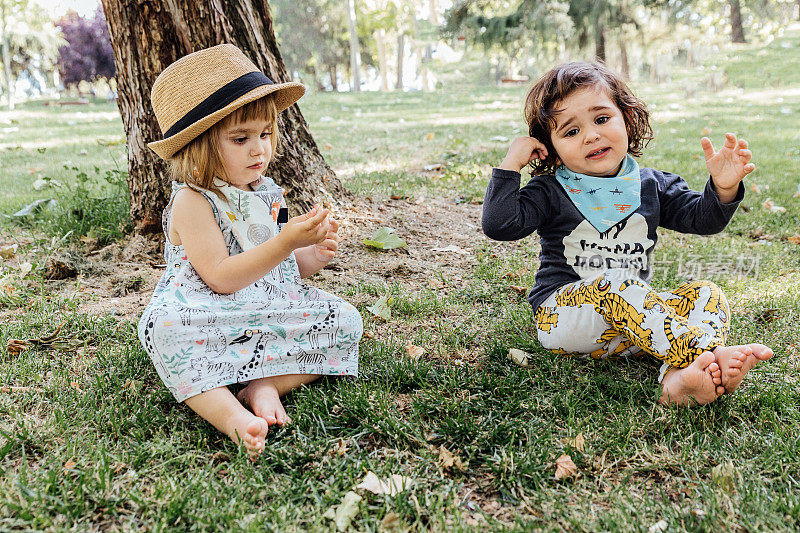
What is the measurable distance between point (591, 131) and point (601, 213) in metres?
0.32

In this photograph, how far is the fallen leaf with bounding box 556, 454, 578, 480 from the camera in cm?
165

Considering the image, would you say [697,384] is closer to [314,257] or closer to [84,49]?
[314,257]

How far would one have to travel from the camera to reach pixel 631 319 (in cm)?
209

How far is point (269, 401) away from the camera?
6.48 ft

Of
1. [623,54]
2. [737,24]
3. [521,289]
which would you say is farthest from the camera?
[737,24]

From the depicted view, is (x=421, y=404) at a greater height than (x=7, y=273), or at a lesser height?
lesser

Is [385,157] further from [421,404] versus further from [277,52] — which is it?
[421,404]

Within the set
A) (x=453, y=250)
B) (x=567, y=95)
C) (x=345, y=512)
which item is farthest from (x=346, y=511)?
(x=453, y=250)

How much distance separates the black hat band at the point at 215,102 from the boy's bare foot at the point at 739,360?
1.81 metres

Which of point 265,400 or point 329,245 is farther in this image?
point 329,245

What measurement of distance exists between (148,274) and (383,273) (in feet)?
4.16

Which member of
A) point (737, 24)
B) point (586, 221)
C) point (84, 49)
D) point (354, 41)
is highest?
point (84, 49)

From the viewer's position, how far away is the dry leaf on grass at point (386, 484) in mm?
1586

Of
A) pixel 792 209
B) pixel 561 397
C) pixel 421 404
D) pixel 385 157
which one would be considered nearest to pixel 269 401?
pixel 421 404
